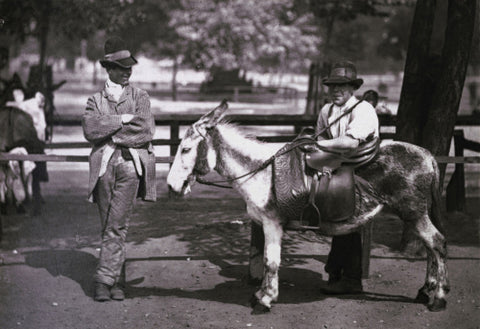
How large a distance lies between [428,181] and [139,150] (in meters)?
2.74

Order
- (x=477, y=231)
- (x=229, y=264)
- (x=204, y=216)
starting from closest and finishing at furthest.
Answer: (x=229, y=264), (x=477, y=231), (x=204, y=216)

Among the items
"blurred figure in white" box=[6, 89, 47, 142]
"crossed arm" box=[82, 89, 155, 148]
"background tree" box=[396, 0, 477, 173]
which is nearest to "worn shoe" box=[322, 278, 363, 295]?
"crossed arm" box=[82, 89, 155, 148]

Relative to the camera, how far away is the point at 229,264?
29.0 ft

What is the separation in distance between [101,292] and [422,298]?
3090 mm

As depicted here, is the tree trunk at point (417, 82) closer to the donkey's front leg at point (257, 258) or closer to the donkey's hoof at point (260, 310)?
the donkey's front leg at point (257, 258)

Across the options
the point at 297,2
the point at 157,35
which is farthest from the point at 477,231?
the point at 157,35

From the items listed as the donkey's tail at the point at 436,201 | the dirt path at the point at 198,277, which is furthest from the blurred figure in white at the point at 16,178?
the donkey's tail at the point at 436,201

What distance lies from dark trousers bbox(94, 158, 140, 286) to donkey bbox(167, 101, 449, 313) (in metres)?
0.58

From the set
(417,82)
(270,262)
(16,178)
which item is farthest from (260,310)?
(16,178)

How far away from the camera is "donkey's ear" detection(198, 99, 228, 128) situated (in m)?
6.73

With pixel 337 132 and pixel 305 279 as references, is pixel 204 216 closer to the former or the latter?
pixel 305 279

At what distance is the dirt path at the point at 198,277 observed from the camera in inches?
270

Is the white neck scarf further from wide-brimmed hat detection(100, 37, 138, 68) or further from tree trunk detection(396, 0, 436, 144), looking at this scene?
tree trunk detection(396, 0, 436, 144)

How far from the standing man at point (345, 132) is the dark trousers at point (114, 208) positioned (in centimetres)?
185
